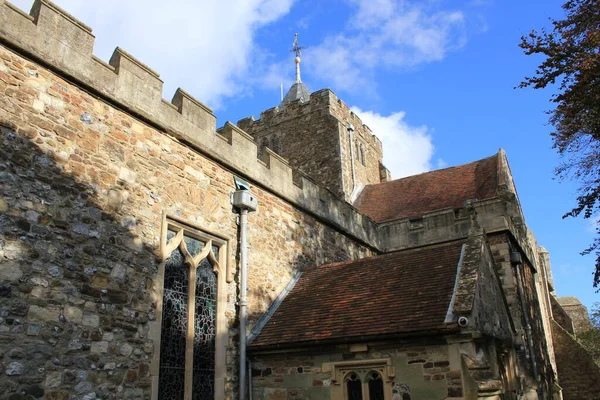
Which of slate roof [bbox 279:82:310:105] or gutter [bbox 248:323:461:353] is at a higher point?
slate roof [bbox 279:82:310:105]

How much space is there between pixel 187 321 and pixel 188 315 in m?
0.09

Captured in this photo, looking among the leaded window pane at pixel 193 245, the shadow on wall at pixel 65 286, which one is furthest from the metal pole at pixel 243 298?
the shadow on wall at pixel 65 286

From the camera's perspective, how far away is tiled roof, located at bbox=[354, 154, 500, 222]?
17.6m

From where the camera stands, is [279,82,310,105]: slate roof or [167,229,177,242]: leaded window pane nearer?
[167,229,177,242]: leaded window pane

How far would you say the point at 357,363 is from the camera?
7.77 metres

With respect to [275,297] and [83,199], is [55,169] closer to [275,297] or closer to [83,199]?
[83,199]

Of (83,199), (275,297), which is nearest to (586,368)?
(275,297)

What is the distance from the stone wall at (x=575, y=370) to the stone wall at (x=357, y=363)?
13243 millimetres

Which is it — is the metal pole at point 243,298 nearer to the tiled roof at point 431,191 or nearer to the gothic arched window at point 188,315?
the gothic arched window at point 188,315

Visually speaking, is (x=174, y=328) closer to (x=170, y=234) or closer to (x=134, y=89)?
(x=170, y=234)

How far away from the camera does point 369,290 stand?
9.14m

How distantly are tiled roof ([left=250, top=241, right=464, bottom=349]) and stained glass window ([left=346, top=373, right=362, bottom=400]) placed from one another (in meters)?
0.63

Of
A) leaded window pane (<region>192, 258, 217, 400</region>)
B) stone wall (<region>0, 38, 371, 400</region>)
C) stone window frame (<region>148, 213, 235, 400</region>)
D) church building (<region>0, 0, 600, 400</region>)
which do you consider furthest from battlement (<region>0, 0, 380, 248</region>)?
leaded window pane (<region>192, 258, 217, 400</region>)

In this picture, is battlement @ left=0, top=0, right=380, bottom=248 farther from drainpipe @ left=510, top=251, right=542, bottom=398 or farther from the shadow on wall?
drainpipe @ left=510, top=251, right=542, bottom=398
